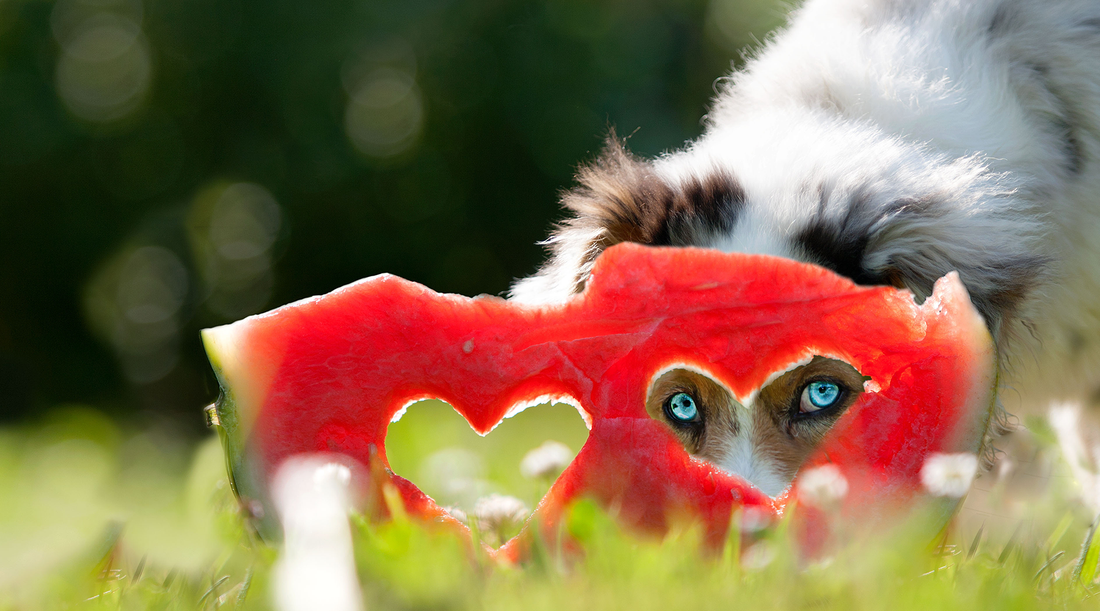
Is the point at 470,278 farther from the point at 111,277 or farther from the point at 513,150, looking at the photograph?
the point at 111,277

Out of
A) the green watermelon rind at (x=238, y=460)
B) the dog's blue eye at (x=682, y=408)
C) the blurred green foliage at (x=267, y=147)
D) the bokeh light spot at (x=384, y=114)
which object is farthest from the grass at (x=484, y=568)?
the bokeh light spot at (x=384, y=114)

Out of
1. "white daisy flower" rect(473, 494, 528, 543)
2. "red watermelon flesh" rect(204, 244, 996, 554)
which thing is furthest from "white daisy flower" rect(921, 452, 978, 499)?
"white daisy flower" rect(473, 494, 528, 543)

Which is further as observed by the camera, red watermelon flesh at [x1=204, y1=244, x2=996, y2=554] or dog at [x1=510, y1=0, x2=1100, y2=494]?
dog at [x1=510, y1=0, x2=1100, y2=494]

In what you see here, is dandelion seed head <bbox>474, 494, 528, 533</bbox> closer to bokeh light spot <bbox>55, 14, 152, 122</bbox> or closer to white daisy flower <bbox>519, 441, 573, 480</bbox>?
white daisy flower <bbox>519, 441, 573, 480</bbox>

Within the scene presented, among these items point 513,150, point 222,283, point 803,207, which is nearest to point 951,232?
point 803,207

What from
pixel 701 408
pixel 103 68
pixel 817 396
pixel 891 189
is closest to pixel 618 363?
pixel 701 408
